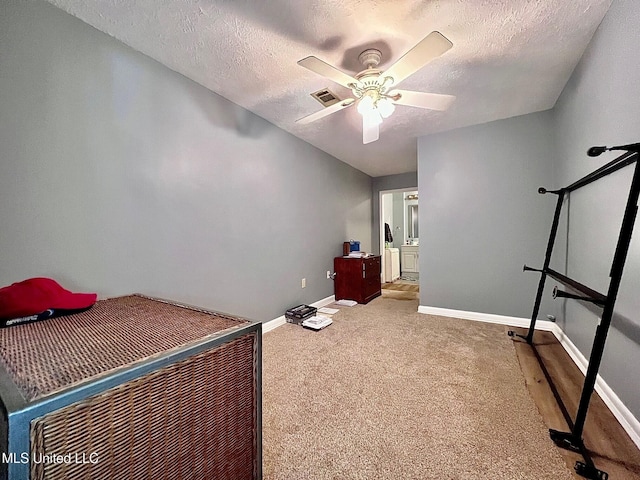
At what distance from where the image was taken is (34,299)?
3.18ft

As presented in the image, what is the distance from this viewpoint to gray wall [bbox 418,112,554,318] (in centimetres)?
278

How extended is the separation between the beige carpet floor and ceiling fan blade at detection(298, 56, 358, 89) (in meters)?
1.96

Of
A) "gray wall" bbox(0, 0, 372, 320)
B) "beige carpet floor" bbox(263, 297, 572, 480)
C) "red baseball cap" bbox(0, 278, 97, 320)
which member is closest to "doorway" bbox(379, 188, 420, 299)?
"beige carpet floor" bbox(263, 297, 572, 480)

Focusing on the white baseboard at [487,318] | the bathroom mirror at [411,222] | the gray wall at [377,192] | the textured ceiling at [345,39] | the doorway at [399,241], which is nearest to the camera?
the textured ceiling at [345,39]

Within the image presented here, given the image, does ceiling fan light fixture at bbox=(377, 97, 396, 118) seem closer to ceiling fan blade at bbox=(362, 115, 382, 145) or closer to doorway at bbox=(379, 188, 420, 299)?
ceiling fan blade at bbox=(362, 115, 382, 145)

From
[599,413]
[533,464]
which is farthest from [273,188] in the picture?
[599,413]

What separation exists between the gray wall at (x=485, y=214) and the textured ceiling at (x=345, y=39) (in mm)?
505

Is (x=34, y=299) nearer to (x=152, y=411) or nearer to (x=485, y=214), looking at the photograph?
(x=152, y=411)

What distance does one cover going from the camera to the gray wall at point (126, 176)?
133 centimetres

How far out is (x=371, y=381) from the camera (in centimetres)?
181

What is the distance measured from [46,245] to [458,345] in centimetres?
296

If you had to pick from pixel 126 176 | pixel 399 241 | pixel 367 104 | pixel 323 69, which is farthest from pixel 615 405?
pixel 399 241

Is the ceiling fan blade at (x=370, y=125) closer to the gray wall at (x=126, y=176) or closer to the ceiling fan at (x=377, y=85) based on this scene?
the ceiling fan at (x=377, y=85)

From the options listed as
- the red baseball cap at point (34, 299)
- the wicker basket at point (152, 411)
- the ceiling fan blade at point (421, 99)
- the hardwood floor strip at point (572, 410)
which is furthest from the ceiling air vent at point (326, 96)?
the hardwood floor strip at point (572, 410)
